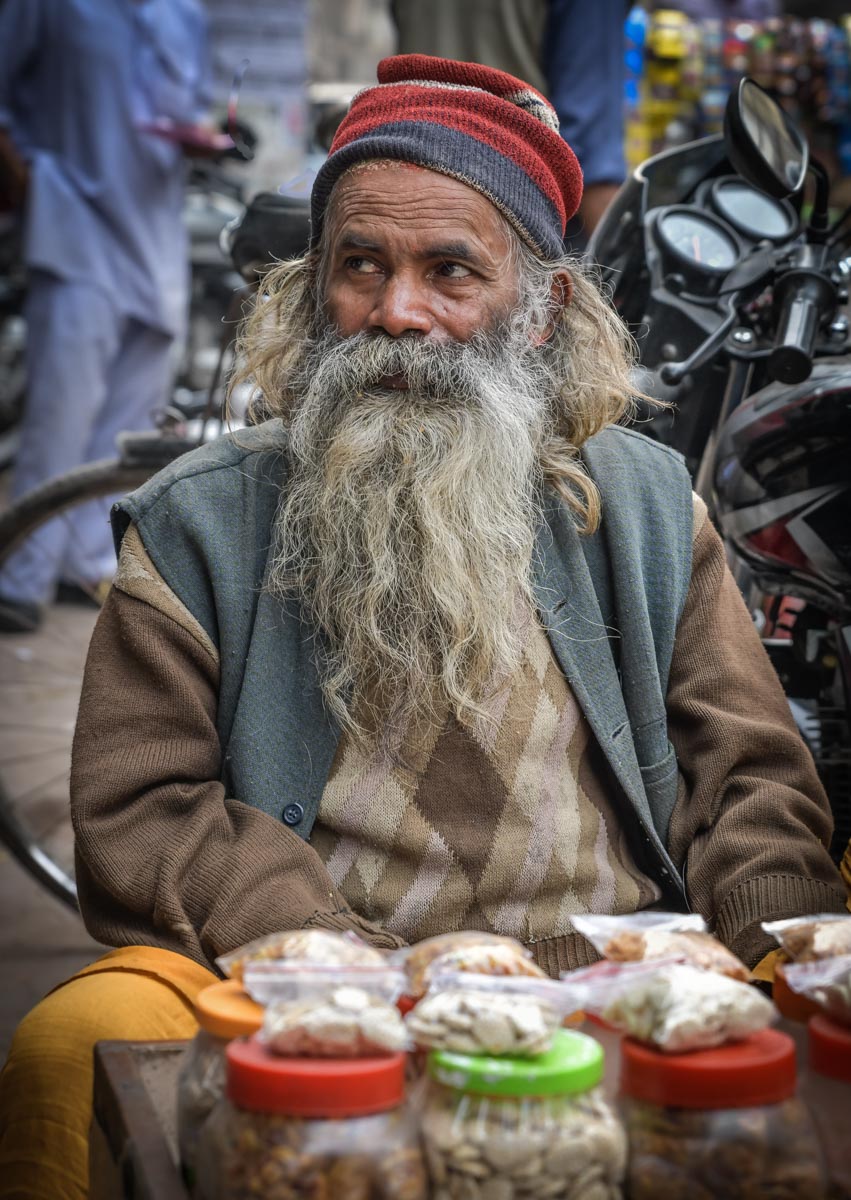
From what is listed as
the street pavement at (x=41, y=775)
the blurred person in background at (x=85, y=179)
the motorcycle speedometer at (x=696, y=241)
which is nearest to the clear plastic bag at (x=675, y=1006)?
the motorcycle speedometer at (x=696, y=241)

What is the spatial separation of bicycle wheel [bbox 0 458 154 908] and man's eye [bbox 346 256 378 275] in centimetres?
143

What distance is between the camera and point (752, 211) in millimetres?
2604

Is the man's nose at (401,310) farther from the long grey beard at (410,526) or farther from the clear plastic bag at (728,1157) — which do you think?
the clear plastic bag at (728,1157)

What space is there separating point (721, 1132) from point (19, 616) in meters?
4.25

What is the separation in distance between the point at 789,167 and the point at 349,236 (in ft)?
2.50

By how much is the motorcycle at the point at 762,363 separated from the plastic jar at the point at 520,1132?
121cm

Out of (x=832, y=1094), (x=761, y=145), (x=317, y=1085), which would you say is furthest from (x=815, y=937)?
(x=761, y=145)

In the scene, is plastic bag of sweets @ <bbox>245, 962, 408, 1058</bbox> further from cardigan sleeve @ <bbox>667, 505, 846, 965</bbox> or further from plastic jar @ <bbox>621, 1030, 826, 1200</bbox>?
cardigan sleeve @ <bbox>667, 505, 846, 965</bbox>

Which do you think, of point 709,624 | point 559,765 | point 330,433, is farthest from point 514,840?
point 330,433

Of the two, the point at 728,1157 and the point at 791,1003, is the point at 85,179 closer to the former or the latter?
the point at 791,1003

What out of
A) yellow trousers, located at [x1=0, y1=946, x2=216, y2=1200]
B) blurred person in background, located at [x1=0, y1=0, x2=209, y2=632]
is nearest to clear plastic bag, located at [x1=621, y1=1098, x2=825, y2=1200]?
yellow trousers, located at [x1=0, y1=946, x2=216, y2=1200]

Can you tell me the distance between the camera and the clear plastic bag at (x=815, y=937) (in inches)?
49.4

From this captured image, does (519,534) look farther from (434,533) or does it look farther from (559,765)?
(559,765)

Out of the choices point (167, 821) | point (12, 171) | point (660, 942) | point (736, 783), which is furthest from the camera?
point (12, 171)
